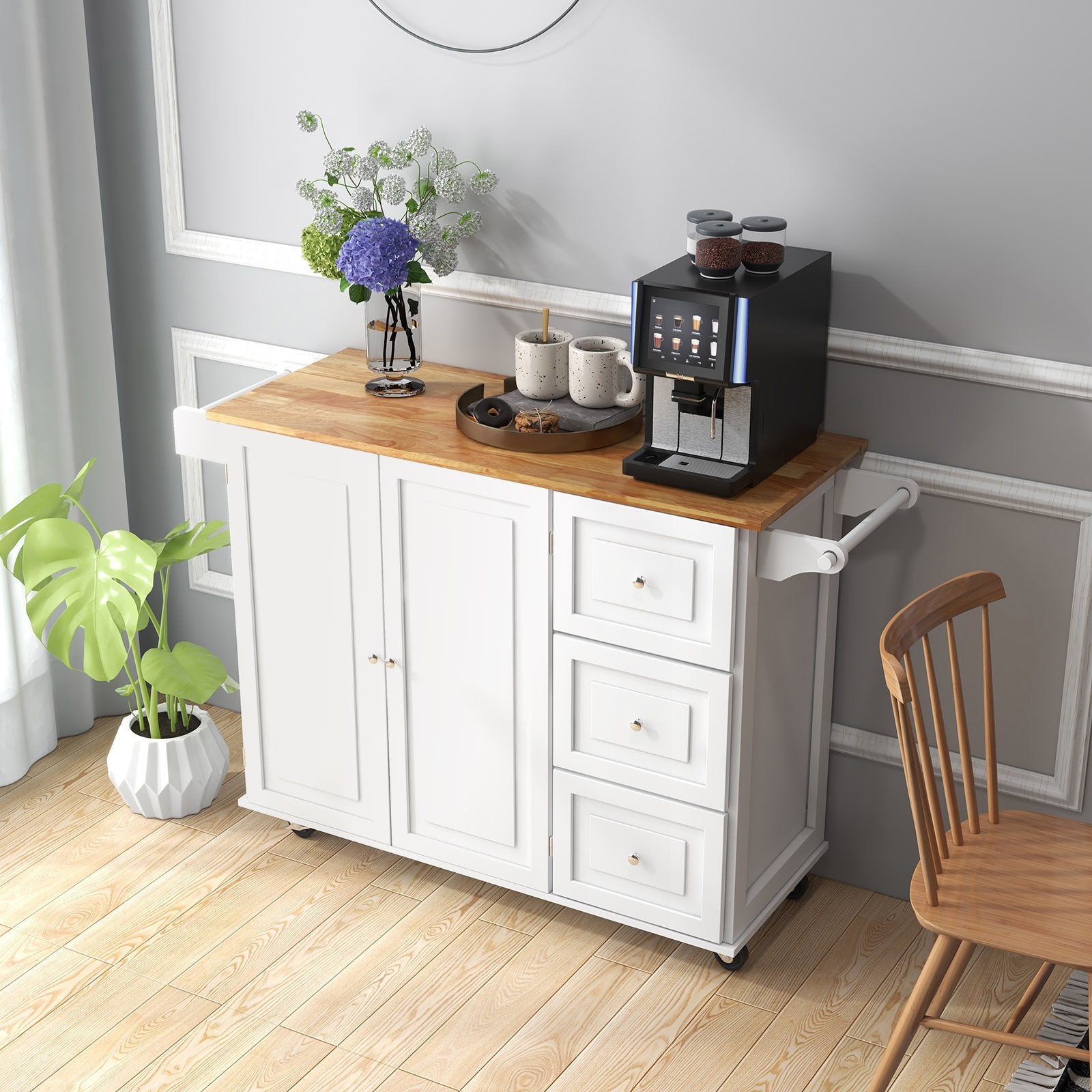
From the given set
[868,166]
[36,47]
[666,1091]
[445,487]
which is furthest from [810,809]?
[36,47]

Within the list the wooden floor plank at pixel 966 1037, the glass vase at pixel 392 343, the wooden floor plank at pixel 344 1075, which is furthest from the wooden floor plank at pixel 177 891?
A: the wooden floor plank at pixel 966 1037

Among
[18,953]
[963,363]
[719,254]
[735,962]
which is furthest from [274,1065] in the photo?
[963,363]

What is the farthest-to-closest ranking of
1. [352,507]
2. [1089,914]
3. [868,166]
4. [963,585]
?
[352,507]
[868,166]
[963,585]
[1089,914]

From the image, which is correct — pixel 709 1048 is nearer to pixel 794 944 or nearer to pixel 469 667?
pixel 794 944

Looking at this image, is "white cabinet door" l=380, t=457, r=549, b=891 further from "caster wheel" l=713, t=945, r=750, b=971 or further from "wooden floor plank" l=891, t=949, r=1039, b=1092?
"wooden floor plank" l=891, t=949, r=1039, b=1092

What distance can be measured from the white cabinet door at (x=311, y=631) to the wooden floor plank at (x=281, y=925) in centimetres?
9

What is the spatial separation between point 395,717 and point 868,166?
4.11ft

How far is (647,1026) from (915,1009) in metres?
0.54

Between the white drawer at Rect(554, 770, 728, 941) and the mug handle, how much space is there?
648mm

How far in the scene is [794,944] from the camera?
2602mm

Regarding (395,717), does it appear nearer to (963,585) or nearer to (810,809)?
(810,809)

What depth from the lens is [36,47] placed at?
9.31 feet

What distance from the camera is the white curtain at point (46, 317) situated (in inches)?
113

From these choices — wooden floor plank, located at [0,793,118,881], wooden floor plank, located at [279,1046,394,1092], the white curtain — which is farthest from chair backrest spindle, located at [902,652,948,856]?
the white curtain
